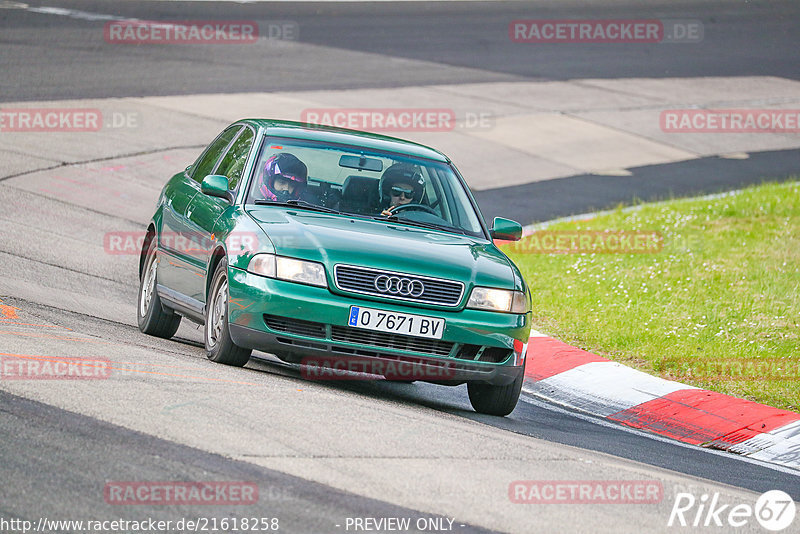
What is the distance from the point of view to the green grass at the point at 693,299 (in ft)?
32.5

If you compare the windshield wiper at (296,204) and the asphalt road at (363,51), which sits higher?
the asphalt road at (363,51)

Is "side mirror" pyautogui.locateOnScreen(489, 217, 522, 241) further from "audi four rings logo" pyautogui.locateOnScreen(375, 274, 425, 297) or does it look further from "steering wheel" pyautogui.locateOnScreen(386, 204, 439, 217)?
"audi four rings logo" pyautogui.locateOnScreen(375, 274, 425, 297)

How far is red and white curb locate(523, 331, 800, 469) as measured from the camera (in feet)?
27.0

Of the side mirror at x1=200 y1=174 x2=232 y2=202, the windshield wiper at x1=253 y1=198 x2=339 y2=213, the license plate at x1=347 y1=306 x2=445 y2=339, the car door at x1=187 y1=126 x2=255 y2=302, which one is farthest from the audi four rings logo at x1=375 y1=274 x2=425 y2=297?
the side mirror at x1=200 y1=174 x2=232 y2=202

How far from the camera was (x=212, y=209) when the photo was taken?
Answer: 27.5ft

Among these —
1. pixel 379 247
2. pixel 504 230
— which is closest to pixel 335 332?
pixel 379 247

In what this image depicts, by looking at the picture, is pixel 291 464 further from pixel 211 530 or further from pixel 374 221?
pixel 374 221

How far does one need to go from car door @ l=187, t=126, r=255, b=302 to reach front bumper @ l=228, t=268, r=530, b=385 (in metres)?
0.71

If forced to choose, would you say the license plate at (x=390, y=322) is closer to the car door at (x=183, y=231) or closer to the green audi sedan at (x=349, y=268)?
the green audi sedan at (x=349, y=268)

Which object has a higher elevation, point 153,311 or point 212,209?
point 212,209

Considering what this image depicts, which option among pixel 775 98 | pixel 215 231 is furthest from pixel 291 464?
pixel 775 98

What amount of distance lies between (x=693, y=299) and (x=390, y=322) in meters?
5.51

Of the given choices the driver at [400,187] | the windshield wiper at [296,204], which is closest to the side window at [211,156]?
the windshield wiper at [296,204]

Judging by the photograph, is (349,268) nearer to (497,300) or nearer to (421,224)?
(497,300)
